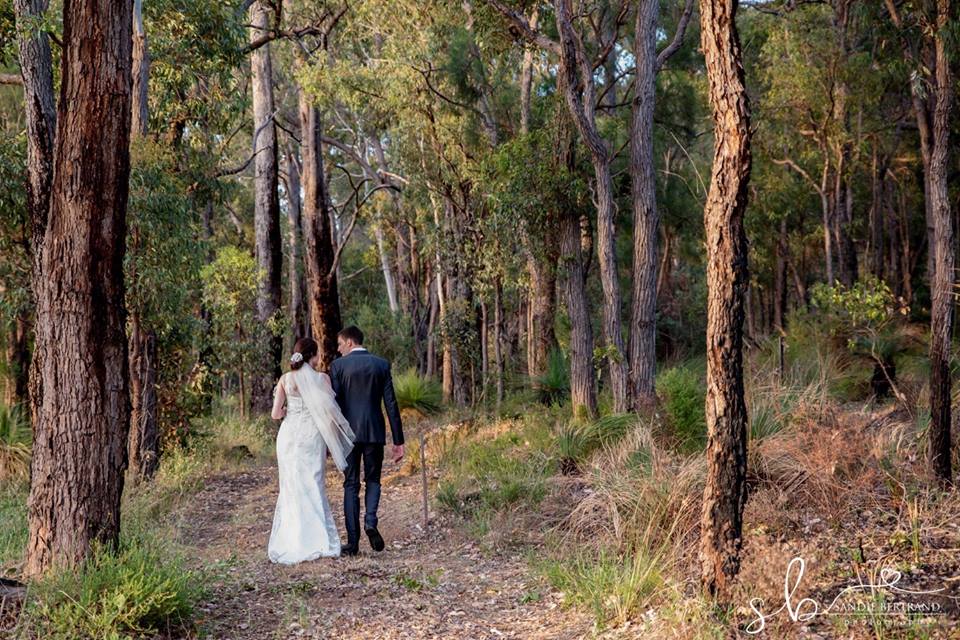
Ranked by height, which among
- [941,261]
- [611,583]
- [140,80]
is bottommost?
[611,583]

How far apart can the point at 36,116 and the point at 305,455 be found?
12.7 ft

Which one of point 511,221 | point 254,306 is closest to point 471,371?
point 254,306

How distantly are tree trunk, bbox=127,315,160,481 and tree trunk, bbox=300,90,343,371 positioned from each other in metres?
6.15

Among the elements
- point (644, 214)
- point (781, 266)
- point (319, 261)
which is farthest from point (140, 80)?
point (781, 266)

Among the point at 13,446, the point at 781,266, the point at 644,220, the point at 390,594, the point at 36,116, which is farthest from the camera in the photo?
the point at 781,266

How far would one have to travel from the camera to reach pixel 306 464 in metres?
9.13

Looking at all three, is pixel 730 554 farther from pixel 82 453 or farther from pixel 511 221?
pixel 511 221

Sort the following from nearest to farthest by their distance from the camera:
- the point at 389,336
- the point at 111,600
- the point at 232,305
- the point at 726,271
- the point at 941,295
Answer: the point at 111,600, the point at 726,271, the point at 941,295, the point at 232,305, the point at 389,336

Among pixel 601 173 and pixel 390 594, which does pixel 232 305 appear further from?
A: pixel 390 594

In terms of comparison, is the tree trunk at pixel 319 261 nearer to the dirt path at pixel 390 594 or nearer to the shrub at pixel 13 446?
the shrub at pixel 13 446

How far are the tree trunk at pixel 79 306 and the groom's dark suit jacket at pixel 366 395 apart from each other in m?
2.76

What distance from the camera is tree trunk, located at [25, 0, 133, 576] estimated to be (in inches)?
254

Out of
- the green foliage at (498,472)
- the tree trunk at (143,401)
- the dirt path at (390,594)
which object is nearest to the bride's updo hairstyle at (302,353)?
the dirt path at (390,594)

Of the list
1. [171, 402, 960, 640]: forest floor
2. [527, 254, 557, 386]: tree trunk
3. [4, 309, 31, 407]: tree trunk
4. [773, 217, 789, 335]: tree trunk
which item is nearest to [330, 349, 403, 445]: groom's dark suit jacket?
[171, 402, 960, 640]: forest floor
